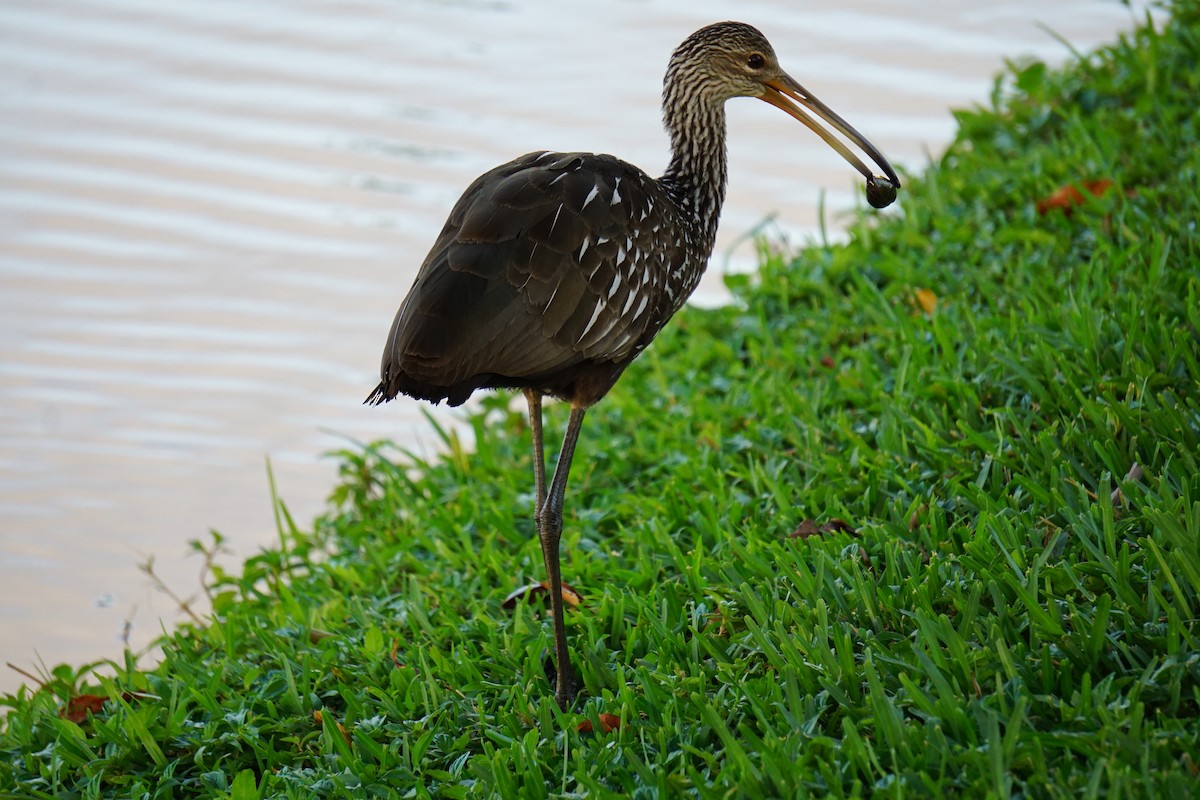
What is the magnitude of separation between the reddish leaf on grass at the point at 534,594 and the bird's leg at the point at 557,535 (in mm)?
286

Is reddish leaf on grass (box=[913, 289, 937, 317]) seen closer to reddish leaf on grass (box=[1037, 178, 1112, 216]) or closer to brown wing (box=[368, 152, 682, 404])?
reddish leaf on grass (box=[1037, 178, 1112, 216])

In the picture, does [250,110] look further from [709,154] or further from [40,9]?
[709,154]

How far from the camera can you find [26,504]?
6.07 metres

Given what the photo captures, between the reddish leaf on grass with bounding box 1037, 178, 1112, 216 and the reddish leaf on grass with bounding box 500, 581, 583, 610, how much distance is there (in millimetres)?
2846

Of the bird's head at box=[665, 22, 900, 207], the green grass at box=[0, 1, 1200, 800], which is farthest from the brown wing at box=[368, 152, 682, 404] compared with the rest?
the green grass at box=[0, 1, 1200, 800]

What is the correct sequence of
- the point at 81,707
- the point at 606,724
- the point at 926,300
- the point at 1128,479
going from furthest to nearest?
the point at 926,300 < the point at 81,707 < the point at 1128,479 < the point at 606,724

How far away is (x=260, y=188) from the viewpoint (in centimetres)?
798

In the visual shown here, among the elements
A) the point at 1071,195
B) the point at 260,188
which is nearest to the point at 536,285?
the point at 1071,195

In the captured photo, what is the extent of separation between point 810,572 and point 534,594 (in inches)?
39.9

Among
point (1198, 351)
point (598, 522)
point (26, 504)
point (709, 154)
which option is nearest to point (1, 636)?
point (26, 504)

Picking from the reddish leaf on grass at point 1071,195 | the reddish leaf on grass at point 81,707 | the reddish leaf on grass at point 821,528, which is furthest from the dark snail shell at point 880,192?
the reddish leaf on grass at point 81,707

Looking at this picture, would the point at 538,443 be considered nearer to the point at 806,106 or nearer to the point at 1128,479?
the point at 806,106

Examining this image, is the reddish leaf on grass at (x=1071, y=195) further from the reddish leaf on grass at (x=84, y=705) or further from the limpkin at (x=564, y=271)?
the reddish leaf on grass at (x=84, y=705)

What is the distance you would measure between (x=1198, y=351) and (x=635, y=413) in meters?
2.21
